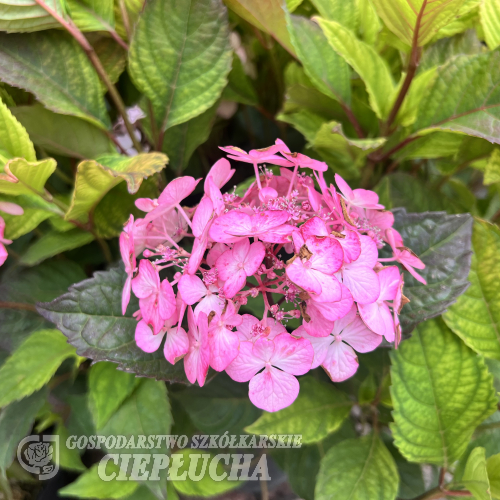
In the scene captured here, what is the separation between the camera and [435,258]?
18.8 inches

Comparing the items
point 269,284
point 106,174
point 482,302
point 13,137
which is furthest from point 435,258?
point 13,137

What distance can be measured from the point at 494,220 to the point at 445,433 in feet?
1.11

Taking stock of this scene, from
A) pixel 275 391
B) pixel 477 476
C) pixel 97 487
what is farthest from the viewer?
pixel 97 487

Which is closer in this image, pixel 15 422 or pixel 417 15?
pixel 417 15

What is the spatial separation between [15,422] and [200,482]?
0.27 meters

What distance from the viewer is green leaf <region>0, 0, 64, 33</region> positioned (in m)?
0.47

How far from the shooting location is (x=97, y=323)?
1.46ft

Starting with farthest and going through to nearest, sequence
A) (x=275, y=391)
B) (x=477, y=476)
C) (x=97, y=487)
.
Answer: (x=97, y=487)
(x=477, y=476)
(x=275, y=391)

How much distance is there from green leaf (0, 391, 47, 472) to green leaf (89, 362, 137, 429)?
105 millimetres

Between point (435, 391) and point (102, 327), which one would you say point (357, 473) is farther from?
point (102, 327)

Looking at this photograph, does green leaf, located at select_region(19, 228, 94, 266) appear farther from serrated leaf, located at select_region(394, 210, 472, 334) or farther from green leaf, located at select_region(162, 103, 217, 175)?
serrated leaf, located at select_region(394, 210, 472, 334)

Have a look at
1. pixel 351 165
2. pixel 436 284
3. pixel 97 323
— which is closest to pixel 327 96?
pixel 351 165

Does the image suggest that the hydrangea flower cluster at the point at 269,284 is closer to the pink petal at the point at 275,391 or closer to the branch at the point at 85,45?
the pink petal at the point at 275,391

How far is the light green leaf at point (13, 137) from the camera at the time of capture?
44 centimetres
